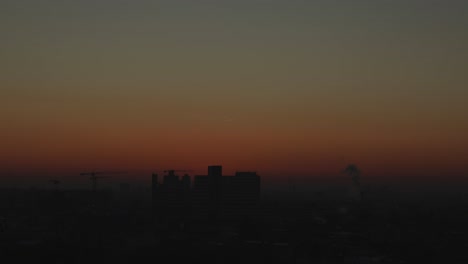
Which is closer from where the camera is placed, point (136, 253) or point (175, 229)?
point (136, 253)

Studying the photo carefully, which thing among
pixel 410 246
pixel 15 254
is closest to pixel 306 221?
pixel 410 246

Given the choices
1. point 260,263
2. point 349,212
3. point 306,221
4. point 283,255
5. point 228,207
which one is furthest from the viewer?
point 349,212

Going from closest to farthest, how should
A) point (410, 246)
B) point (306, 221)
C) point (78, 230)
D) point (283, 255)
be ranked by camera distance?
point (283, 255) → point (410, 246) → point (78, 230) → point (306, 221)

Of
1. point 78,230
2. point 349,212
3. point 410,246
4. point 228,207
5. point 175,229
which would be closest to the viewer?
point 410,246

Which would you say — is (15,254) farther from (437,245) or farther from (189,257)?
(437,245)

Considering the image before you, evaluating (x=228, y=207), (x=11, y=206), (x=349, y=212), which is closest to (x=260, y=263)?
(x=228, y=207)

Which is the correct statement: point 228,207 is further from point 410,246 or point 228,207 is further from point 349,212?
point 410,246
